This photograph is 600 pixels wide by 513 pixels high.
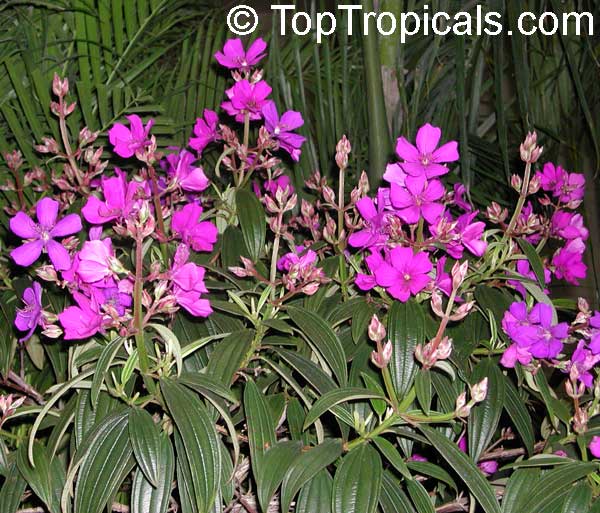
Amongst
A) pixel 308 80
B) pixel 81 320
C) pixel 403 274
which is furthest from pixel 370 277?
pixel 308 80

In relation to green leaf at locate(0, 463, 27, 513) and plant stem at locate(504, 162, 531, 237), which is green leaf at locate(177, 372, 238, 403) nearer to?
green leaf at locate(0, 463, 27, 513)

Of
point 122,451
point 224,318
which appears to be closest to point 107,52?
point 224,318

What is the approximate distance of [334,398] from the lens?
542 mm

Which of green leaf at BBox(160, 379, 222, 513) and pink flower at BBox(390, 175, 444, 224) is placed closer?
green leaf at BBox(160, 379, 222, 513)

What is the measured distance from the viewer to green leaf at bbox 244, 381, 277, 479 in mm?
566

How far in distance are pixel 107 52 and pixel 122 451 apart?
2.89 ft

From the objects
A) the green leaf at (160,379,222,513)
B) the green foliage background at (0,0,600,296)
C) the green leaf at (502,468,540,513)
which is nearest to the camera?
the green leaf at (160,379,222,513)

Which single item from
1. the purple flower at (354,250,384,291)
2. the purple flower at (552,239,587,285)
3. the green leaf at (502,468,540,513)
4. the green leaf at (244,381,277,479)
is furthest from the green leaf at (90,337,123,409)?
the purple flower at (552,239,587,285)

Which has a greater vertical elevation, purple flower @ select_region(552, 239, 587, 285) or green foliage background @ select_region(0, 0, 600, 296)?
green foliage background @ select_region(0, 0, 600, 296)

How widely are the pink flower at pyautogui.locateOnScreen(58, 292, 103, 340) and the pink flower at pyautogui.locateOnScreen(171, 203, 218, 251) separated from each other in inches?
5.9

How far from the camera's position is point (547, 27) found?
1.36 metres

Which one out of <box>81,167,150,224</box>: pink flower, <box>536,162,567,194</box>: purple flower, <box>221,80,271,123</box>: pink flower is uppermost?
<box>221,80,271,123</box>: pink flower

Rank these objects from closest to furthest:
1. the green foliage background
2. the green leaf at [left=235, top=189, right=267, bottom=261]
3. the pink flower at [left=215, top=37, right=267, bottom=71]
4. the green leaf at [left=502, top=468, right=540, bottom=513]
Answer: the green leaf at [left=502, top=468, right=540, bottom=513] → the green leaf at [left=235, top=189, right=267, bottom=261] → the pink flower at [left=215, top=37, right=267, bottom=71] → the green foliage background

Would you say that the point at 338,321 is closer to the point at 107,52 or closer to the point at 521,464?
the point at 521,464
